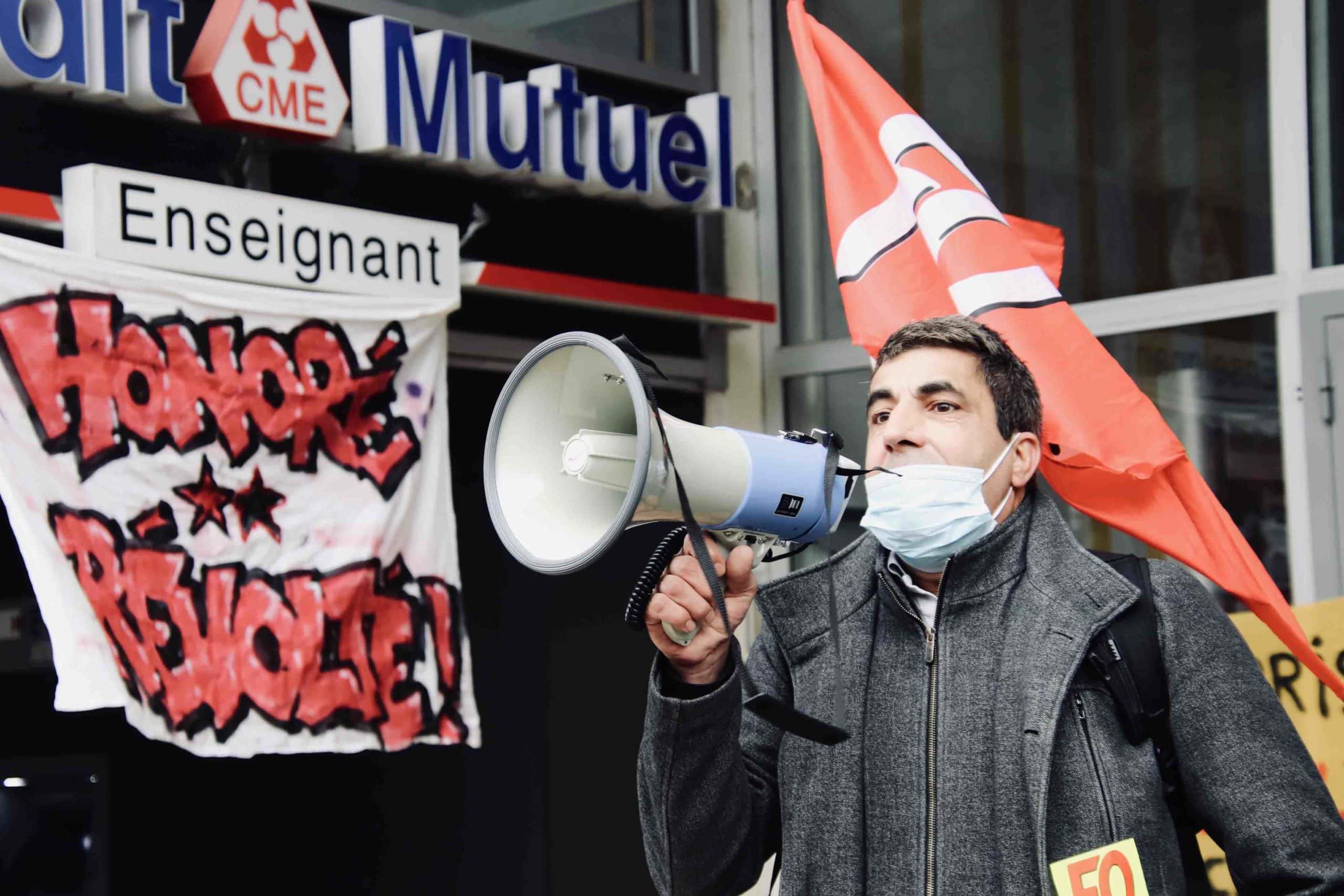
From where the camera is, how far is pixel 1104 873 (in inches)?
81.1

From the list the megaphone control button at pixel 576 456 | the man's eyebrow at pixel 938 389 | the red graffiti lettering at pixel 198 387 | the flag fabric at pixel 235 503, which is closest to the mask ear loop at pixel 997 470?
the man's eyebrow at pixel 938 389

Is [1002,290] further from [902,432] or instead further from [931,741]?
[931,741]

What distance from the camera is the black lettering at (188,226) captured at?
14.0 feet

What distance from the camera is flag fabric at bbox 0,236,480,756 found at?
13.1 ft

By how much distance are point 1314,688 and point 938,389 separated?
8.49ft

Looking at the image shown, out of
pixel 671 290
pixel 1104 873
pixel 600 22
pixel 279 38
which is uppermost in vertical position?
pixel 600 22

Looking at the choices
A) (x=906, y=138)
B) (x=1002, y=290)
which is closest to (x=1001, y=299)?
(x=1002, y=290)

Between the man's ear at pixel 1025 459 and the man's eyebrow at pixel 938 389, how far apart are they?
131 mm

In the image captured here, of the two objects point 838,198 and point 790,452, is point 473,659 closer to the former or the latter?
point 838,198

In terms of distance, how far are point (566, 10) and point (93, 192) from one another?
7.44 ft

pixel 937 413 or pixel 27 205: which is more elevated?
pixel 27 205

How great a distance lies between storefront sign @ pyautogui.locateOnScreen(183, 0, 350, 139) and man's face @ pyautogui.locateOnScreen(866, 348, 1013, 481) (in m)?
2.78

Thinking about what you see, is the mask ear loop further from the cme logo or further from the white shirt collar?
the cme logo

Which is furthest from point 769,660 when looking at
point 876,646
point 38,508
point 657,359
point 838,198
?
point 657,359
